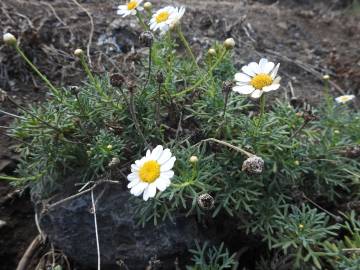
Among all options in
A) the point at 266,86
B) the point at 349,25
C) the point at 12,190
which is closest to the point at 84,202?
the point at 12,190

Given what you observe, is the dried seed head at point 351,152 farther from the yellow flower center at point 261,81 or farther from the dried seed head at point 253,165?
the dried seed head at point 253,165

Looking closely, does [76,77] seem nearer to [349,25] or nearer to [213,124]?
[213,124]

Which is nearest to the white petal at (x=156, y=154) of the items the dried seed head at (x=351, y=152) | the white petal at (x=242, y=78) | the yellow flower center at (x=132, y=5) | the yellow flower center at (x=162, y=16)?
the white petal at (x=242, y=78)

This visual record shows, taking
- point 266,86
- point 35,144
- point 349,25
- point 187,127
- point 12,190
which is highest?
point 266,86

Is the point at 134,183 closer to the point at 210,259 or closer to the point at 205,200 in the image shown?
the point at 205,200

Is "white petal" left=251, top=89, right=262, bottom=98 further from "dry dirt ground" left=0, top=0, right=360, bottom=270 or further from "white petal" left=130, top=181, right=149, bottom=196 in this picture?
"dry dirt ground" left=0, top=0, right=360, bottom=270

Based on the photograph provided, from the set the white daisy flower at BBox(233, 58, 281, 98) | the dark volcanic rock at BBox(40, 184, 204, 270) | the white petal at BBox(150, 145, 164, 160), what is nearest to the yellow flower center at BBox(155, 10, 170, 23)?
the white daisy flower at BBox(233, 58, 281, 98)
